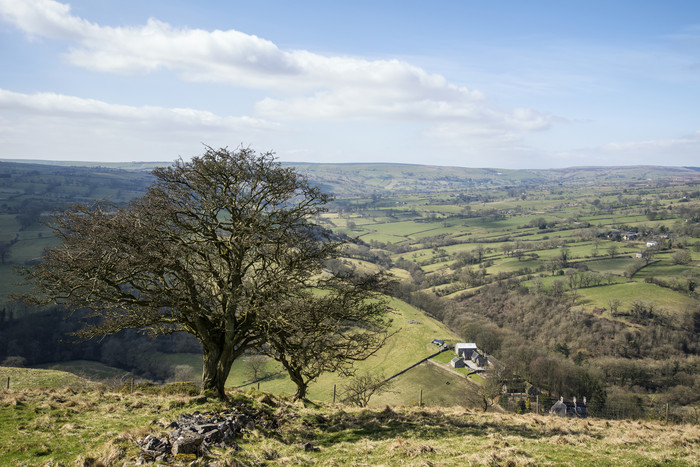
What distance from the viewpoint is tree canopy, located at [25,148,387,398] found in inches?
526

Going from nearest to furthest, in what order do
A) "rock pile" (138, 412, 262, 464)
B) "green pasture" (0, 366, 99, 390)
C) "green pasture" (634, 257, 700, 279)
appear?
1. "rock pile" (138, 412, 262, 464)
2. "green pasture" (0, 366, 99, 390)
3. "green pasture" (634, 257, 700, 279)

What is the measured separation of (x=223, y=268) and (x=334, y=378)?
2179 inches

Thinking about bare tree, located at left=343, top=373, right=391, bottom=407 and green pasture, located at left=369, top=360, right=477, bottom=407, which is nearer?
bare tree, located at left=343, top=373, right=391, bottom=407

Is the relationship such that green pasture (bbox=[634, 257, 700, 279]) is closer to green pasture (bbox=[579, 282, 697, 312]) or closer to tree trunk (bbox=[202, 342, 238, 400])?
green pasture (bbox=[579, 282, 697, 312])

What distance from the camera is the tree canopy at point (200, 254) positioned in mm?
13359

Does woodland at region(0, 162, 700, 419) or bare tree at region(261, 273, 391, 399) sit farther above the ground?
bare tree at region(261, 273, 391, 399)

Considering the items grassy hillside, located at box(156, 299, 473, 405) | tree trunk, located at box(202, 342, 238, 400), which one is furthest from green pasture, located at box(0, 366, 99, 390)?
grassy hillside, located at box(156, 299, 473, 405)

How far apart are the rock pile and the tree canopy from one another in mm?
3470

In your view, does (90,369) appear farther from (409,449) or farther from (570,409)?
(409,449)

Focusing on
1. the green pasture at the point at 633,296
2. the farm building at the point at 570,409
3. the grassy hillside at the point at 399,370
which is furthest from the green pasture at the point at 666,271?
the farm building at the point at 570,409

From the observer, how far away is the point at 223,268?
16891 millimetres

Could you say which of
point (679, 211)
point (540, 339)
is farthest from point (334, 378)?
point (679, 211)

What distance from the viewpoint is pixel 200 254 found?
16.3m

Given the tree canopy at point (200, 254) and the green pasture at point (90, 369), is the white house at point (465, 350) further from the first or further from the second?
the tree canopy at point (200, 254)
